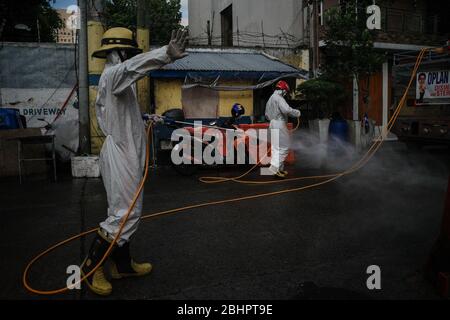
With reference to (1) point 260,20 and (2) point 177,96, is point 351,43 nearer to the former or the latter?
(2) point 177,96

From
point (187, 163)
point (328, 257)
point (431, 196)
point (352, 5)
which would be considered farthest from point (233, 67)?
point (328, 257)

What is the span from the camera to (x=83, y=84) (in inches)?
335

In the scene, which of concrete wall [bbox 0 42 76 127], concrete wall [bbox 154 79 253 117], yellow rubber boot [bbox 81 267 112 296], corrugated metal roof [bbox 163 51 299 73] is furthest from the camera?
concrete wall [bbox 154 79 253 117]

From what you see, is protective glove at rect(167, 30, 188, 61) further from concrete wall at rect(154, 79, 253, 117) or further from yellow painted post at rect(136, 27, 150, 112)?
concrete wall at rect(154, 79, 253, 117)

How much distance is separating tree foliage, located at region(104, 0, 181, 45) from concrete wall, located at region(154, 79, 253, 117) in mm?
15023

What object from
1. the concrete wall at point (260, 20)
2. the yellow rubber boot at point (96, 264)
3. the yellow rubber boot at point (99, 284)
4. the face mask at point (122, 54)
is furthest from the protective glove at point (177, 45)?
the concrete wall at point (260, 20)

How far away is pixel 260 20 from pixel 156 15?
14510 mm

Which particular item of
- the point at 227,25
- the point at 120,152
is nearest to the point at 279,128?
the point at 120,152

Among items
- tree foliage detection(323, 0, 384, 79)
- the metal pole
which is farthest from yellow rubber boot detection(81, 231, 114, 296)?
tree foliage detection(323, 0, 384, 79)

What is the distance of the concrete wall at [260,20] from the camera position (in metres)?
15.7

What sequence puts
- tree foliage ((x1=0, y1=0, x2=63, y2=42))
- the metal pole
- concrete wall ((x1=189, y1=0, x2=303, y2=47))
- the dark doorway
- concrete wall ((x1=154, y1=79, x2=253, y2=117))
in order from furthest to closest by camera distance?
the dark doorway < concrete wall ((x1=189, y1=0, x2=303, y2=47)) < tree foliage ((x1=0, y1=0, x2=63, y2=42)) < concrete wall ((x1=154, y1=79, x2=253, y2=117)) < the metal pole

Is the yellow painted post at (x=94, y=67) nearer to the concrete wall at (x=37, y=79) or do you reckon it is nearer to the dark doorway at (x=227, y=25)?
the concrete wall at (x=37, y=79)

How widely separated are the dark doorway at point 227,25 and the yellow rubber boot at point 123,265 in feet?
65.9

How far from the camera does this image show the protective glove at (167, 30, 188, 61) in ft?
9.01
